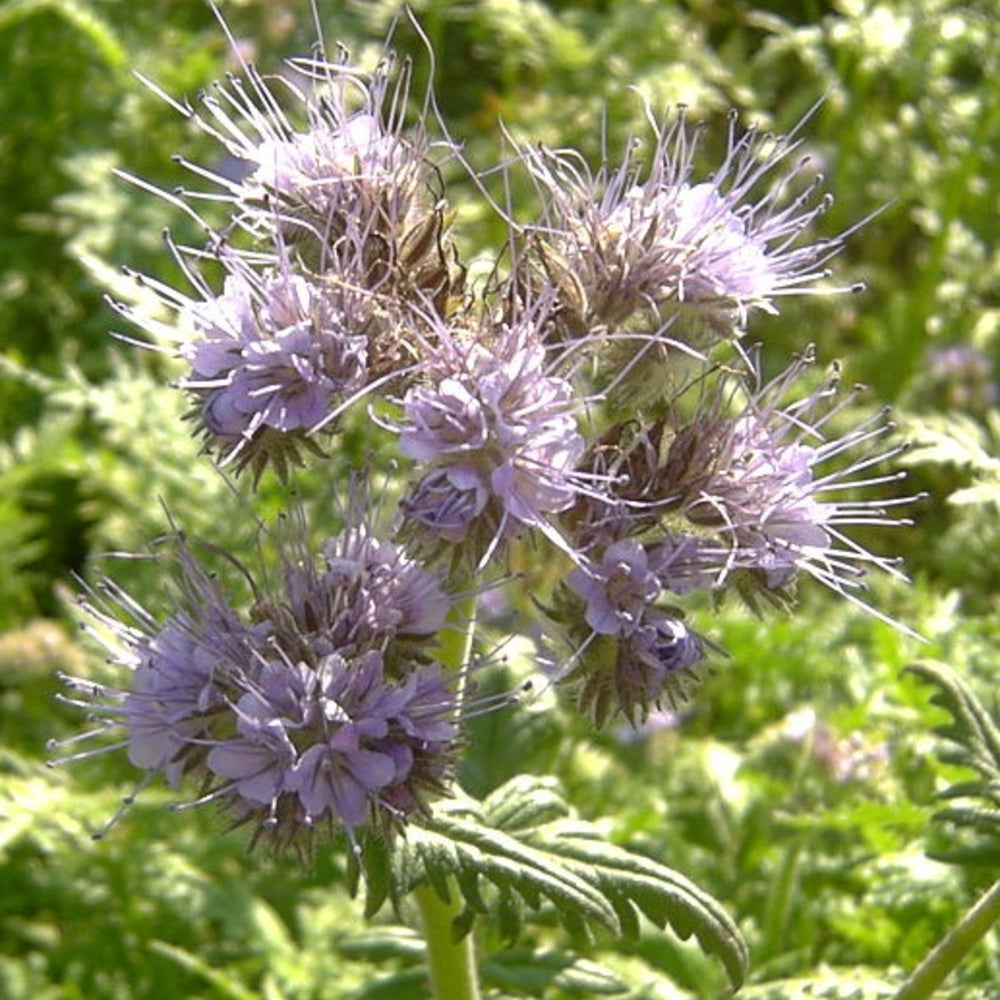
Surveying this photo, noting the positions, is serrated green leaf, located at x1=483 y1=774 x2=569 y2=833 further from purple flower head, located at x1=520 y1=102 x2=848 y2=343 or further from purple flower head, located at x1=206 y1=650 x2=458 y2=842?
purple flower head, located at x1=520 y1=102 x2=848 y2=343

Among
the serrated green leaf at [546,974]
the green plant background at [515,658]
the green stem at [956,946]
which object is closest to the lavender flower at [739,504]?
the green plant background at [515,658]

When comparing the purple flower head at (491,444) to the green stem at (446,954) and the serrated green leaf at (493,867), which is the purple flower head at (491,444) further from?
the green stem at (446,954)

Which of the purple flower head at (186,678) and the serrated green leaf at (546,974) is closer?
the purple flower head at (186,678)

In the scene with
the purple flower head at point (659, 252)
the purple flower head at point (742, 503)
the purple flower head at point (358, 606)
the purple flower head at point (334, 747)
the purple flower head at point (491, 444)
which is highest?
the purple flower head at point (659, 252)

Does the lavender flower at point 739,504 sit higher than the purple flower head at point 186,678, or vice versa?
the lavender flower at point 739,504

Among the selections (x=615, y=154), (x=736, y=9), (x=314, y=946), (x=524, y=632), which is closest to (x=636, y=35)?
(x=615, y=154)

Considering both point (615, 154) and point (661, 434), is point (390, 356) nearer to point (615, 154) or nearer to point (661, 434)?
point (661, 434)

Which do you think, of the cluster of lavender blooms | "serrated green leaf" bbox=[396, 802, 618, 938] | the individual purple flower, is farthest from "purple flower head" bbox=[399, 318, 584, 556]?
"serrated green leaf" bbox=[396, 802, 618, 938]
